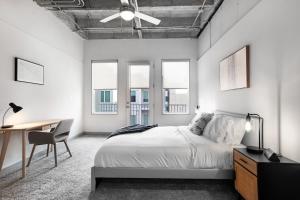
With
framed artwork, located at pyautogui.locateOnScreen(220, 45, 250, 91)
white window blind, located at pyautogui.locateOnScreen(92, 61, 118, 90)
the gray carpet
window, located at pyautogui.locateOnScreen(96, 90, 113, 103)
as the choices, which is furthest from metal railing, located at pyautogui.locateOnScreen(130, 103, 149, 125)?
the gray carpet

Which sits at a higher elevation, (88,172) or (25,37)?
(25,37)

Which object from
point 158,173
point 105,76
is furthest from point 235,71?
point 105,76

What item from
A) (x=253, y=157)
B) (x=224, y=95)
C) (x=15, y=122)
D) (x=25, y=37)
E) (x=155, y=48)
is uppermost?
(x=155, y=48)

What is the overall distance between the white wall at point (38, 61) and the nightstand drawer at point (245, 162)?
3.67 m

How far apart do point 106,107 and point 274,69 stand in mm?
5601

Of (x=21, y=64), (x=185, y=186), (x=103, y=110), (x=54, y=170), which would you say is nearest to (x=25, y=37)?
(x=21, y=64)

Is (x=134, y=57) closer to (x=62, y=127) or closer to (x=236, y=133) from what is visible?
(x=62, y=127)

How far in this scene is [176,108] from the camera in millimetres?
6371

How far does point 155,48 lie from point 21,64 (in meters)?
3.92

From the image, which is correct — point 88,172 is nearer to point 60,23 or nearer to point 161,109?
point 161,109

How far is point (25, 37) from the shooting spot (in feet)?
11.6

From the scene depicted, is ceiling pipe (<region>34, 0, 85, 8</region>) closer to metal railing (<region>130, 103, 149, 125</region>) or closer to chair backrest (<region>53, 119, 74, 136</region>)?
chair backrest (<region>53, 119, 74, 136</region>)

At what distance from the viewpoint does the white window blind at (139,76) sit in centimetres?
618

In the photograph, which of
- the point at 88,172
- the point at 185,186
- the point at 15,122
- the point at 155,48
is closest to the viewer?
the point at 185,186
